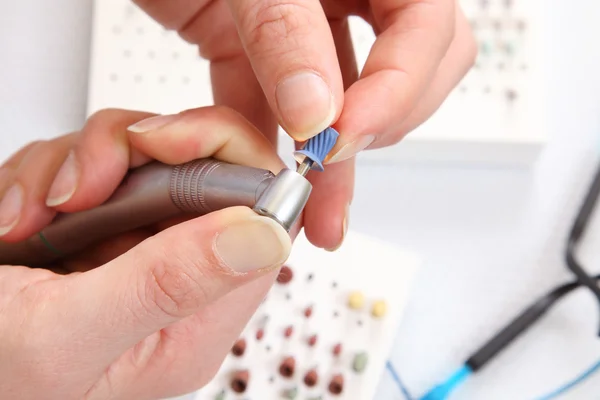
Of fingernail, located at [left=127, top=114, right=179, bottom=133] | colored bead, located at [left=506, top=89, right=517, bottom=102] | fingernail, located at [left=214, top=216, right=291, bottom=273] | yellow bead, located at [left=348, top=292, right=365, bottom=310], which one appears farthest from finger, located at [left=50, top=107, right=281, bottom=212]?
colored bead, located at [left=506, top=89, right=517, bottom=102]

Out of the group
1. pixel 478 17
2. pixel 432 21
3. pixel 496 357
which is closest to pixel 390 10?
pixel 432 21

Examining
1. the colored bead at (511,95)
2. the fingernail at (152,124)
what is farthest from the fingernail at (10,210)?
the colored bead at (511,95)

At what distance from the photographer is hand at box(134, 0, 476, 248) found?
343 millimetres

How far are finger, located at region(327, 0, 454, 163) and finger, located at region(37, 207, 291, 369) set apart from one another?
3.8 inches

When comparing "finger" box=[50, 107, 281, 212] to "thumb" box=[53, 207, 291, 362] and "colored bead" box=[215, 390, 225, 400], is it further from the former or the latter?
"colored bead" box=[215, 390, 225, 400]

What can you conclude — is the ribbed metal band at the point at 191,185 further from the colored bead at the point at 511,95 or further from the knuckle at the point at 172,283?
the colored bead at the point at 511,95

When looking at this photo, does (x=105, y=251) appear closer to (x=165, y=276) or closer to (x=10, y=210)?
(x=10, y=210)

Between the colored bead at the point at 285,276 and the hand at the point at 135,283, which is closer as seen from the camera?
the hand at the point at 135,283

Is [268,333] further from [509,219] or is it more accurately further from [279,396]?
[509,219]

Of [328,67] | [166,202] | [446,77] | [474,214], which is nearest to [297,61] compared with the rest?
[328,67]

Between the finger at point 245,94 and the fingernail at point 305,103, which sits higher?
the fingernail at point 305,103

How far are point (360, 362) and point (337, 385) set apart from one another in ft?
0.09

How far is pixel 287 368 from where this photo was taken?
21.0 inches

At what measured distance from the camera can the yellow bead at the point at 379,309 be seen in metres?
0.56
